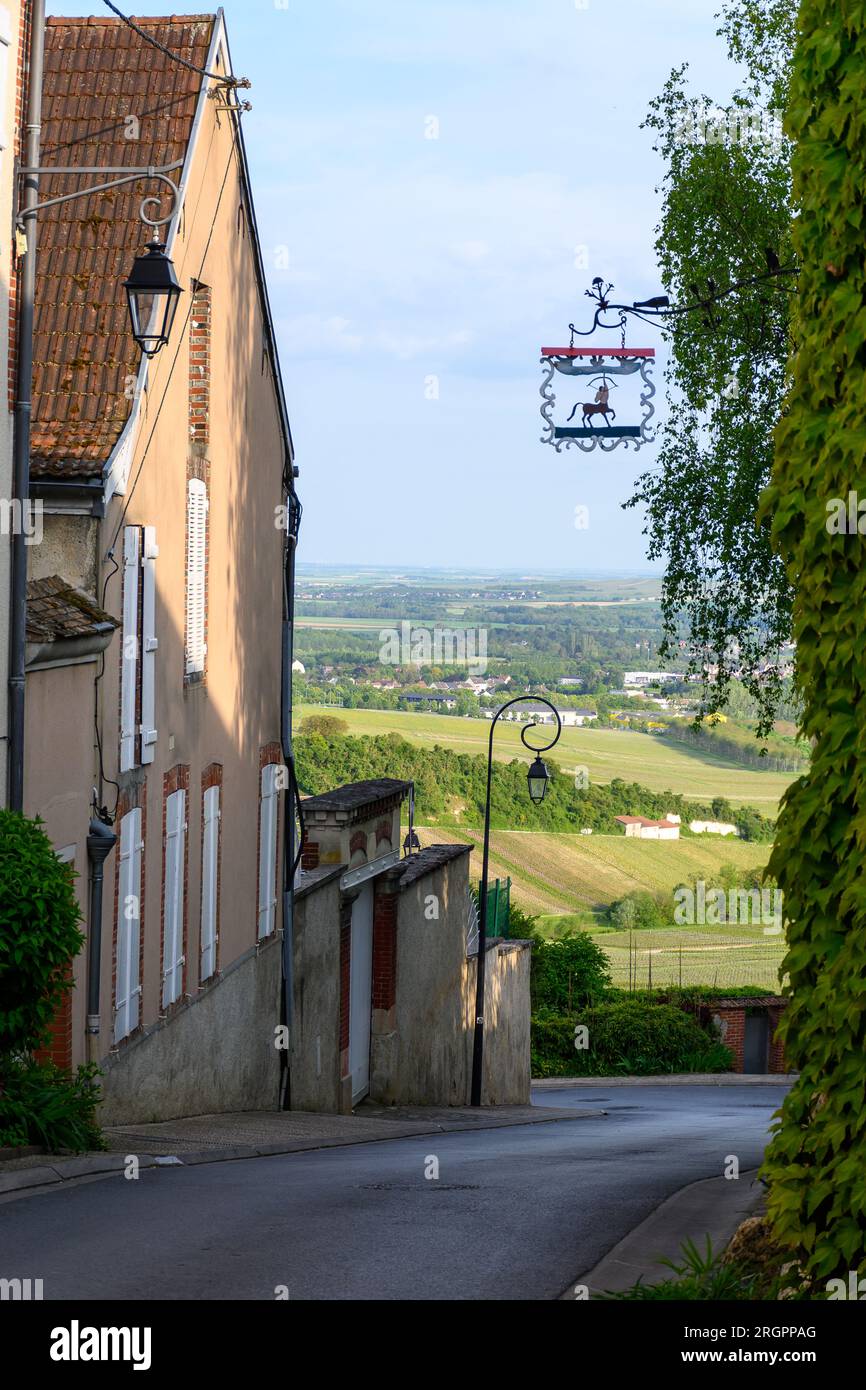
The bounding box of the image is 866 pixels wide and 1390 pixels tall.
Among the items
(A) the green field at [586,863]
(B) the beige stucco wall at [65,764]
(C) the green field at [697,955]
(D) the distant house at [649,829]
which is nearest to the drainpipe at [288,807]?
(B) the beige stucco wall at [65,764]

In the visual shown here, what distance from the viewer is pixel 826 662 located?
23.0 feet

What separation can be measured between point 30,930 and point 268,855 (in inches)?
469

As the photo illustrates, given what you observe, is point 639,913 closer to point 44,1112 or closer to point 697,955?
point 697,955

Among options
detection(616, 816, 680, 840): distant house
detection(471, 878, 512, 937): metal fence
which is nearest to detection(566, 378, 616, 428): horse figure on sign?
detection(471, 878, 512, 937): metal fence

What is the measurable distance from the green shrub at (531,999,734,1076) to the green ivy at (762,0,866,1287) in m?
38.8

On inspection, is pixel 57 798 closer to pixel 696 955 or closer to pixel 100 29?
pixel 100 29

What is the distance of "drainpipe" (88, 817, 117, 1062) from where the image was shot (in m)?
13.7

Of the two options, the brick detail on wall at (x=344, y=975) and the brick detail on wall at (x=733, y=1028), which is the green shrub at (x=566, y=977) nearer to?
the brick detail on wall at (x=733, y=1028)

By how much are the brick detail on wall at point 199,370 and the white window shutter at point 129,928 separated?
15.8ft

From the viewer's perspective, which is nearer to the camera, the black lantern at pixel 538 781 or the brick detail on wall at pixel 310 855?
the brick detail on wall at pixel 310 855

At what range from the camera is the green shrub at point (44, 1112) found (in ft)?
37.3

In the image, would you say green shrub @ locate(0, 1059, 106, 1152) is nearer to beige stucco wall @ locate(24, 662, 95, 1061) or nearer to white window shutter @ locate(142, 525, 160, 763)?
beige stucco wall @ locate(24, 662, 95, 1061)

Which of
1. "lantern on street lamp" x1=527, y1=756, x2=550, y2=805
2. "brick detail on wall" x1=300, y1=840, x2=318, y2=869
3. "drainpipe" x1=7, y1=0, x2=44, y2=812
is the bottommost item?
"brick detail on wall" x1=300, y1=840, x2=318, y2=869

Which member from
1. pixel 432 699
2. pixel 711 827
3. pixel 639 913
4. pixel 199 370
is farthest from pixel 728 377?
pixel 711 827
